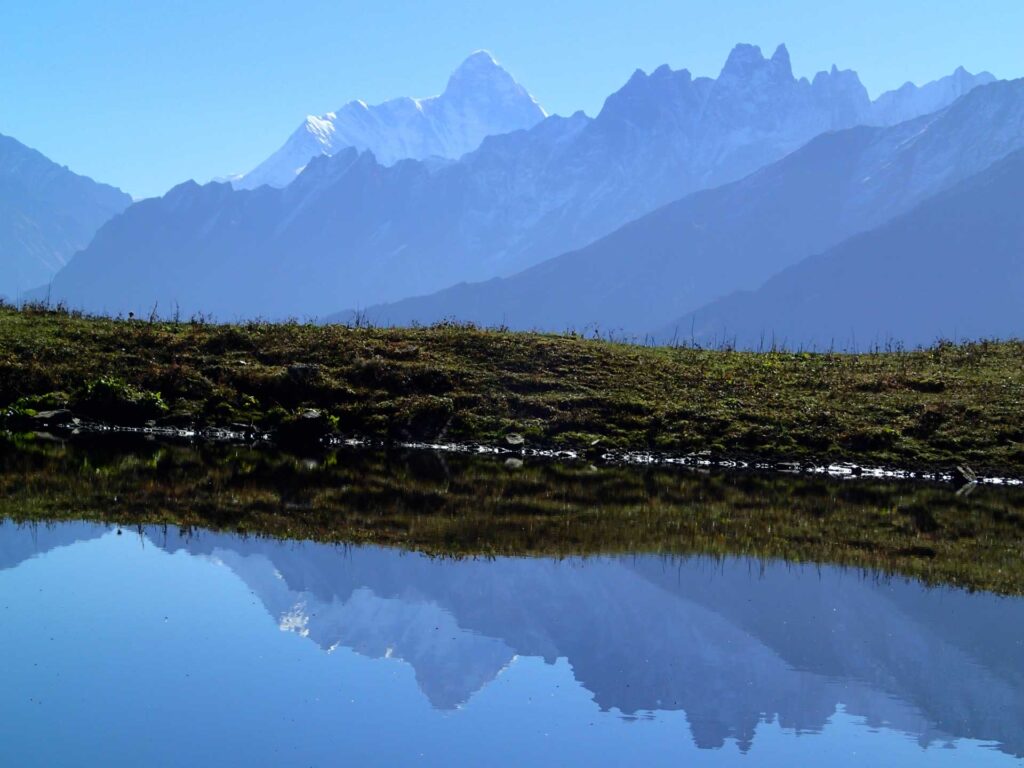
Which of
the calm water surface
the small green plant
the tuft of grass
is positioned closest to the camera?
the calm water surface

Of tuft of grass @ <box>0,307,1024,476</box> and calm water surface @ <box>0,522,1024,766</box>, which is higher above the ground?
tuft of grass @ <box>0,307,1024,476</box>

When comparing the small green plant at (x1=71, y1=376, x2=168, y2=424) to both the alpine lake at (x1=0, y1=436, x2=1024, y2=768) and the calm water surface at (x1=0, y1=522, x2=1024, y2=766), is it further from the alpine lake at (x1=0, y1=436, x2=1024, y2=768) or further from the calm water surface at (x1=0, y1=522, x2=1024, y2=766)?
the calm water surface at (x1=0, y1=522, x2=1024, y2=766)

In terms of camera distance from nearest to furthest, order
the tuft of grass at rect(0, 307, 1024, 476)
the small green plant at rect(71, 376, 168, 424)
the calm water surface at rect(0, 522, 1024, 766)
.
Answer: the calm water surface at rect(0, 522, 1024, 766) → the tuft of grass at rect(0, 307, 1024, 476) → the small green plant at rect(71, 376, 168, 424)

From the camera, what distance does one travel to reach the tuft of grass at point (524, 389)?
4359 cm

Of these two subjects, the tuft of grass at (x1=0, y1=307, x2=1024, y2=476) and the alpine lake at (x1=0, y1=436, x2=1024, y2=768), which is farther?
the tuft of grass at (x1=0, y1=307, x2=1024, y2=476)

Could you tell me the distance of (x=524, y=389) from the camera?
1875 inches

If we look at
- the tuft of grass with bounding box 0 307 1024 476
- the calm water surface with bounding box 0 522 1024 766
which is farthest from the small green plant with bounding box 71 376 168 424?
the calm water surface with bounding box 0 522 1024 766

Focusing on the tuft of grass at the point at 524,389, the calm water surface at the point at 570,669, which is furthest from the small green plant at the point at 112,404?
the calm water surface at the point at 570,669

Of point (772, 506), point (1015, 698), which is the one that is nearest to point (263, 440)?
point (772, 506)

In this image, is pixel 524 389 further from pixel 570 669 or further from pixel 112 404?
pixel 570 669

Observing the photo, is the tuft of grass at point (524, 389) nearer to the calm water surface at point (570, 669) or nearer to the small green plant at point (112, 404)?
the small green plant at point (112, 404)

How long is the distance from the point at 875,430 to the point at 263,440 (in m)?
22.4

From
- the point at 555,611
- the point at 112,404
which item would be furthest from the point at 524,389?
the point at 555,611

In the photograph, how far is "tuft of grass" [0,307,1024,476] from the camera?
43.6 meters
